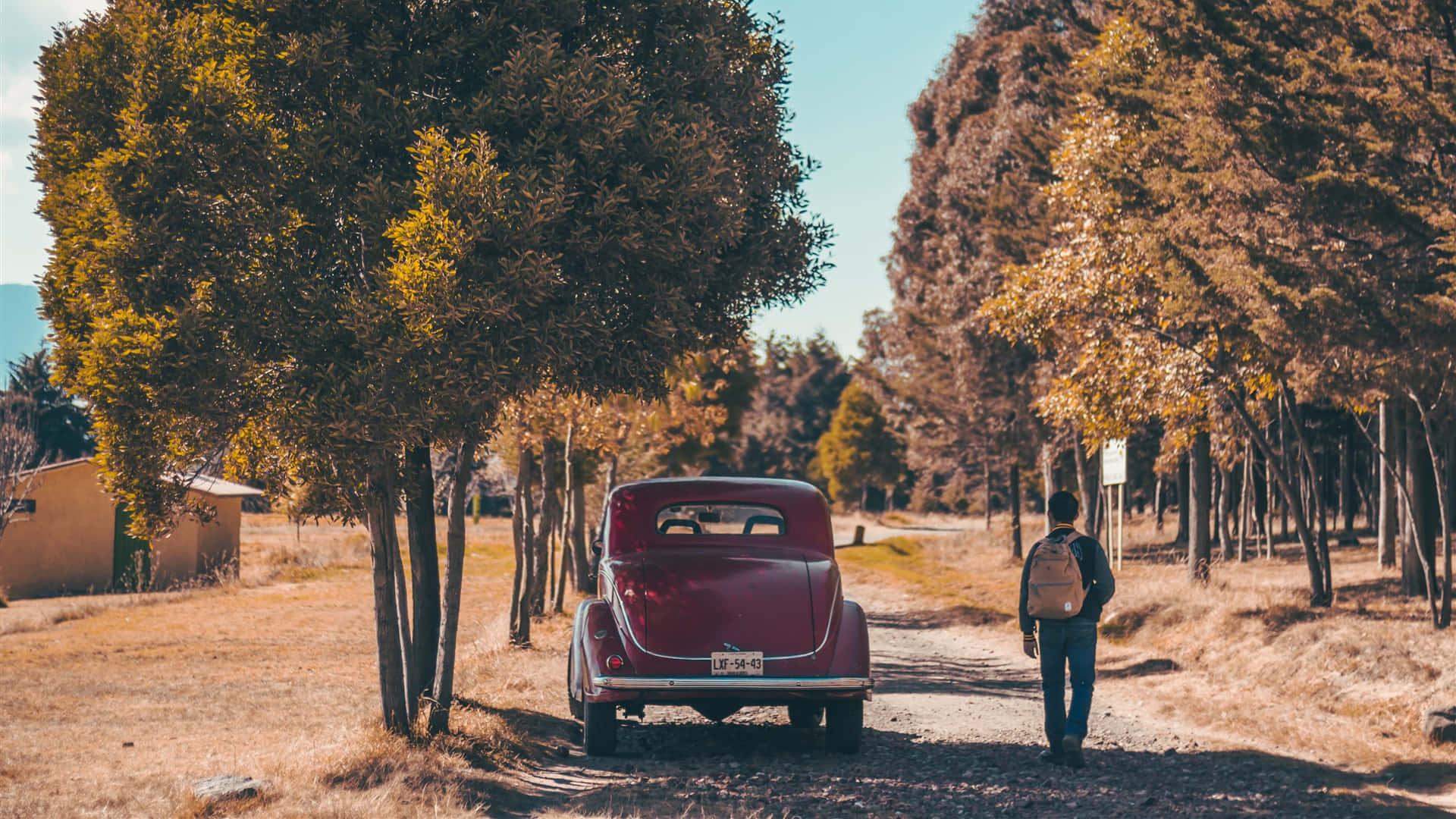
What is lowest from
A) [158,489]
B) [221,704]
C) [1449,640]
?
[221,704]

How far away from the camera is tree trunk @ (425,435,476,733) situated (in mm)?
10250

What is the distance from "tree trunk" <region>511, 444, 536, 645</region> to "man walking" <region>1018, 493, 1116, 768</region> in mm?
Answer: 9345

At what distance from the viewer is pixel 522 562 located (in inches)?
693

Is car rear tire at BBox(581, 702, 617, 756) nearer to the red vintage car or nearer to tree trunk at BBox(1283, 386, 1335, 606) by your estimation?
the red vintage car

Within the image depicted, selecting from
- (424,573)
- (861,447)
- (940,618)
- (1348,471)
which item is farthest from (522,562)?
(861,447)

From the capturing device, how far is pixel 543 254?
8.27 metres

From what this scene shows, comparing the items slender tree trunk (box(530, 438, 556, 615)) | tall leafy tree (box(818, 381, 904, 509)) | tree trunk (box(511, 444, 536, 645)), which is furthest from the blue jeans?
tall leafy tree (box(818, 381, 904, 509))

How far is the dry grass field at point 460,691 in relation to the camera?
336 inches

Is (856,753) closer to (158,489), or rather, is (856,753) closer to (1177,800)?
(1177,800)

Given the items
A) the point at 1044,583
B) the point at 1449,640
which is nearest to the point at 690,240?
the point at 1044,583

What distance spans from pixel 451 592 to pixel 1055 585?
5.38 m

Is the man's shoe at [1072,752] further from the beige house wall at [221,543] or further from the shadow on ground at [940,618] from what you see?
the beige house wall at [221,543]

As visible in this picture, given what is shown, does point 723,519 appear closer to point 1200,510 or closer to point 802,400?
point 1200,510

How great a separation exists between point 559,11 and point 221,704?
34.6 feet
